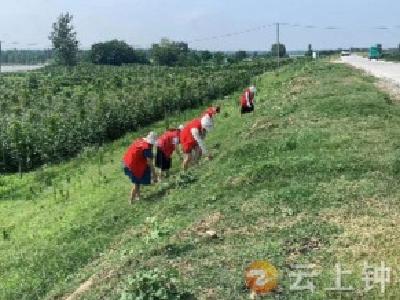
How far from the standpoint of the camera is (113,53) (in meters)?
84.6

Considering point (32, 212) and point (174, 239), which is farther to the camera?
point (32, 212)

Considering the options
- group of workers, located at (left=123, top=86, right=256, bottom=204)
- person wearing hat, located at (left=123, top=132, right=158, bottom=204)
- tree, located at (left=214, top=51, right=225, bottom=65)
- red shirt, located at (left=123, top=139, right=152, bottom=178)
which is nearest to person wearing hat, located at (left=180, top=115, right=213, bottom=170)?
group of workers, located at (left=123, top=86, right=256, bottom=204)

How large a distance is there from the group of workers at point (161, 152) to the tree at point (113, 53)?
71236 mm

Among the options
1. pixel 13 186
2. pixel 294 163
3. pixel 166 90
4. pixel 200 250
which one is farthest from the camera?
pixel 166 90

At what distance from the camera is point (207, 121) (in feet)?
46.9

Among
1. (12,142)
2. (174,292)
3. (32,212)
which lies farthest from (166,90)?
(174,292)

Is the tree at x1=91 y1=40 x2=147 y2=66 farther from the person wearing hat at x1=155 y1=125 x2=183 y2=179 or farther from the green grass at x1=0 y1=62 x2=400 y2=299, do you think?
the person wearing hat at x1=155 y1=125 x2=183 y2=179

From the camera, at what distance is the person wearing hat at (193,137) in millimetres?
13914

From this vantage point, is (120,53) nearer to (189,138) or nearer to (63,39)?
(63,39)

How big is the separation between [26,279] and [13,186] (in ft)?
30.6

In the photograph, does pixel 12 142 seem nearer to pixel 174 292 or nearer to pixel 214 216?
pixel 214 216

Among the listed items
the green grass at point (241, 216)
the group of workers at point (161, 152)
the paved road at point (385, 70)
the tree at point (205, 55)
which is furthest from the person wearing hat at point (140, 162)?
the tree at point (205, 55)

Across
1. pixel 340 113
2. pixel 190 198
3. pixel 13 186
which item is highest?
pixel 340 113

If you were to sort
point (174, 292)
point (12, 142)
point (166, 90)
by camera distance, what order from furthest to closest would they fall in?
point (166, 90) → point (12, 142) → point (174, 292)
